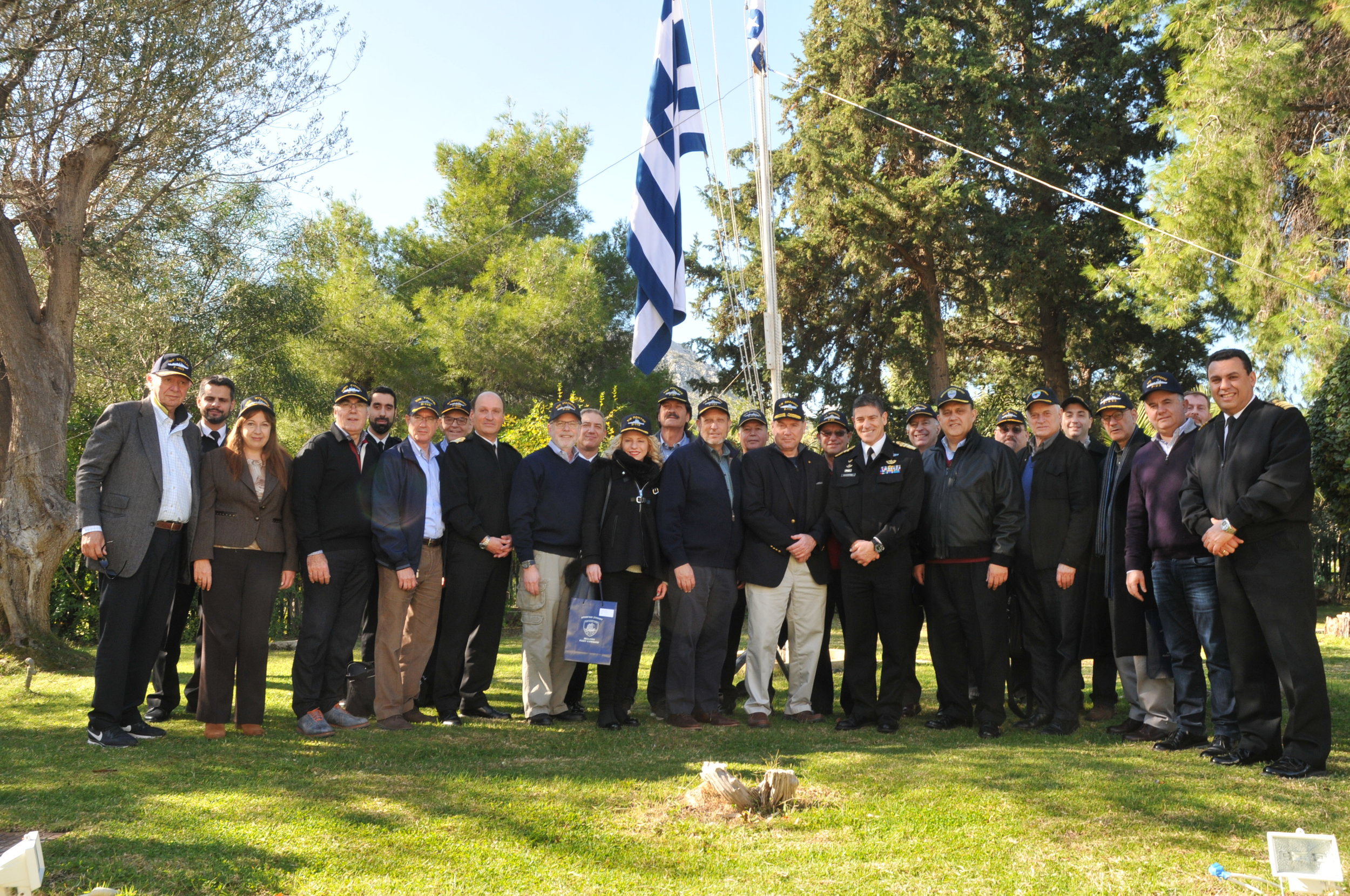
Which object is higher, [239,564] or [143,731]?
[239,564]

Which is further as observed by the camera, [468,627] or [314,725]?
[468,627]

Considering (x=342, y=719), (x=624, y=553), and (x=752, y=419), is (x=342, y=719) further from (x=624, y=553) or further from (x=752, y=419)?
(x=752, y=419)

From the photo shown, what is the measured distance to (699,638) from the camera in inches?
236

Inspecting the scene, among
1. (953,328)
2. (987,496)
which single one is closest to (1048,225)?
(953,328)

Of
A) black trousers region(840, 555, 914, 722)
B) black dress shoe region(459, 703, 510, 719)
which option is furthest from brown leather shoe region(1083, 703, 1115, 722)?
black dress shoe region(459, 703, 510, 719)

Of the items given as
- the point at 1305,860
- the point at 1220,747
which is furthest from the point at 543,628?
the point at 1305,860

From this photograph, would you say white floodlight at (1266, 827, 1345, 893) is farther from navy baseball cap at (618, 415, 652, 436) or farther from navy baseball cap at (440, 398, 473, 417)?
navy baseball cap at (440, 398, 473, 417)

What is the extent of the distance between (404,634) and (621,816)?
2536mm

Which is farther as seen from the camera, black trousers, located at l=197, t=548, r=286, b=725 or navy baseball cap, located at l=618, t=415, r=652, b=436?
navy baseball cap, located at l=618, t=415, r=652, b=436

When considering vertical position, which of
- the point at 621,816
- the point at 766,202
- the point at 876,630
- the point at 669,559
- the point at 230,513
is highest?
the point at 766,202

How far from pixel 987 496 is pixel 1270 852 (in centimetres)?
313

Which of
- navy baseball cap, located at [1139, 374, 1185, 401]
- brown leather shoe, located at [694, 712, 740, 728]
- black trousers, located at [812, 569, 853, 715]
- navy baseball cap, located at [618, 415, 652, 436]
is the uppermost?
navy baseball cap, located at [1139, 374, 1185, 401]

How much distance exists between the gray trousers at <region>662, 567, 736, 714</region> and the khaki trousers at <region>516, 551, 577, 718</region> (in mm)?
687

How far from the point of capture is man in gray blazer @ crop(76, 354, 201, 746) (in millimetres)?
4996
